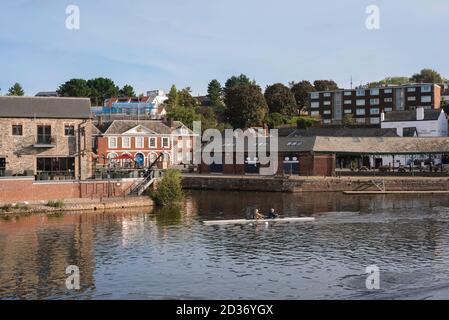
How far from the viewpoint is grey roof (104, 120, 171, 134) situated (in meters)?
103

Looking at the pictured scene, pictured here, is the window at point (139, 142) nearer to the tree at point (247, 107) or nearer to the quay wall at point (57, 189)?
the quay wall at point (57, 189)

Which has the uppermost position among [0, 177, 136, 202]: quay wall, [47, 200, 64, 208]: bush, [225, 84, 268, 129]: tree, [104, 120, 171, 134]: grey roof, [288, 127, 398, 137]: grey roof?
[225, 84, 268, 129]: tree

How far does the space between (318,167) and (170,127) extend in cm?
3171

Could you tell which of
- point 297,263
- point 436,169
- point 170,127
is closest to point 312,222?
point 297,263

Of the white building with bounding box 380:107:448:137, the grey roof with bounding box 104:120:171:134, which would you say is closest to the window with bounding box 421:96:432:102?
the white building with bounding box 380:107:448:137

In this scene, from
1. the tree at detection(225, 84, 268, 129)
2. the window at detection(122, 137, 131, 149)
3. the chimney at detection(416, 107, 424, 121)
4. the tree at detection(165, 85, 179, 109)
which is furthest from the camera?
the tree at detection(165, 85, 179, 109)

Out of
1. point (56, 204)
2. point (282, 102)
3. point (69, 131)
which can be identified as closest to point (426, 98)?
point (282, 102)

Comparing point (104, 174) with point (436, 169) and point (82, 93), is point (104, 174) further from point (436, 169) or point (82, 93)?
point (82, 93)

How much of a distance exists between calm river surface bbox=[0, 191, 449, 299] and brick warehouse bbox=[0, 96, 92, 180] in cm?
1023

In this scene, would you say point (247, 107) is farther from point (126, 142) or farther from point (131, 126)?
point (126, 142)

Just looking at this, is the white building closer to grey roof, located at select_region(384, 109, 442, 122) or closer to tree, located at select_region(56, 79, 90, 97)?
grey roof, located at select_region(384, 109, 442, 122)

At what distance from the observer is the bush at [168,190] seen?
61.7 metres

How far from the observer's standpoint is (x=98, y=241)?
142 feet

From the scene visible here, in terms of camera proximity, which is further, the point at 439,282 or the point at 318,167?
the point at 318,167
